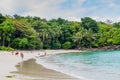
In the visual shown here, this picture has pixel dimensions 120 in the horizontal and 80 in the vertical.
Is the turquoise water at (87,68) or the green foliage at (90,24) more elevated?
the green foliage at (90,24)

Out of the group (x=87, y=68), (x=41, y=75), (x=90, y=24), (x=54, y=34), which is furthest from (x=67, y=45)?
(x=41, y=75)

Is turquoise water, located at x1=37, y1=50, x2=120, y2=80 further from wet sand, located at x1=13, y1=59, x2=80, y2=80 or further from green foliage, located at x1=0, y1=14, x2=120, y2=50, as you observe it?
green foliage, located at x1=0, y1=14, x2=120, y2=50

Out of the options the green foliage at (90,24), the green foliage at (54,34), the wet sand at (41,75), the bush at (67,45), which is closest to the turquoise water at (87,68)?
the wet sand at (41,75)

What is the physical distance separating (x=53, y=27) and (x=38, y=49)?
55.1ft

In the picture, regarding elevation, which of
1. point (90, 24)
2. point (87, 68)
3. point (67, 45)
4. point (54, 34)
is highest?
point (90, 24)

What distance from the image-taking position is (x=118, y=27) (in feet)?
395

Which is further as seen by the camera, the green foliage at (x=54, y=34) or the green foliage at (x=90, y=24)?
the green foliage at (x=90, y=24)

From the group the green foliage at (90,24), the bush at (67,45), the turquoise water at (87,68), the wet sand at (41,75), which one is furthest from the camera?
the green foliage at (90,24)

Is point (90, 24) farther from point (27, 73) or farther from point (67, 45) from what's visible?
point (27, 73)

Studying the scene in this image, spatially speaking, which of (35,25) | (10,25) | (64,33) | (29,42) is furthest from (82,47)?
(10,25)

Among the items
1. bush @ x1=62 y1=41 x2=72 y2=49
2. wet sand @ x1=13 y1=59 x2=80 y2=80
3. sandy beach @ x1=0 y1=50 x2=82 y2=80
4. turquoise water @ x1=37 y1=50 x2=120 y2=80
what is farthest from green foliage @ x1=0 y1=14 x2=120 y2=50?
wet sand @ x1=13 y1=59 x2=80 y2=80

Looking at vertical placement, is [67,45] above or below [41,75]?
above

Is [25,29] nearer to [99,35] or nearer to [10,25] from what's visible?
[10,25]

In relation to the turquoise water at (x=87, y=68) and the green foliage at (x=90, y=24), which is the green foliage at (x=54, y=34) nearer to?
the green foliage at (x=90, y=24)
